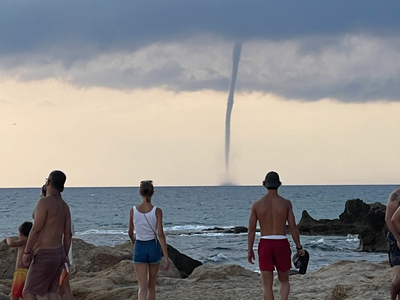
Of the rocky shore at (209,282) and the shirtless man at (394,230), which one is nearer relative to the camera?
the shirtless man at (394,230)

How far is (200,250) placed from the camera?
32.5 metres

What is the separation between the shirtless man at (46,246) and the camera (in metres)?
6.73

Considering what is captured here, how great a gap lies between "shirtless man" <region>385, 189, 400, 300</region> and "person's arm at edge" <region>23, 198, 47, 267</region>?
4122 millimetres

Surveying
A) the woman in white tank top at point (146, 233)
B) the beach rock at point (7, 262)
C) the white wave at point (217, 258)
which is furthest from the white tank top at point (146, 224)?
the white wave at point (217, 258)

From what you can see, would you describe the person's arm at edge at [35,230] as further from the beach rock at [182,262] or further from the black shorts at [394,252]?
the beach rock at [182,262]

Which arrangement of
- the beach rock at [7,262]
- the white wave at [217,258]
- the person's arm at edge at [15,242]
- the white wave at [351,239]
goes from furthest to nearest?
1. the white wave at [351,239]
2. the white wave at [217,258]
3. the beach rock at [7,262]
4. the person's arm at edge at [15,242]

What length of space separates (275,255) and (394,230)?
4.89 feet

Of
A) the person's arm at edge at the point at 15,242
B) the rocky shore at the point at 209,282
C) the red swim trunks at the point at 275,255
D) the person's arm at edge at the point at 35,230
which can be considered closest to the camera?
the person's arm at edge at the point at 35,230

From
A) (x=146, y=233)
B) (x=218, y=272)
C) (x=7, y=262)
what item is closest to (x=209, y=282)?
(x=218, y=272)

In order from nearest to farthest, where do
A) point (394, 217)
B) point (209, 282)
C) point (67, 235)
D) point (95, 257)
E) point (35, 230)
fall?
point (35, 230) → point (67, 235) → point (394, 217) → point (209, 282) → point (95, 257)

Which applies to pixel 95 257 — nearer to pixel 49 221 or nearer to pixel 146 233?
pixel 146 233

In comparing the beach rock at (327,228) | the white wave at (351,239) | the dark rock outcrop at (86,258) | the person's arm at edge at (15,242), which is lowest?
the white wave at (351,239)

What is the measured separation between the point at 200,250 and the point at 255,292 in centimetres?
2154

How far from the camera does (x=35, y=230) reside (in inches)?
263
